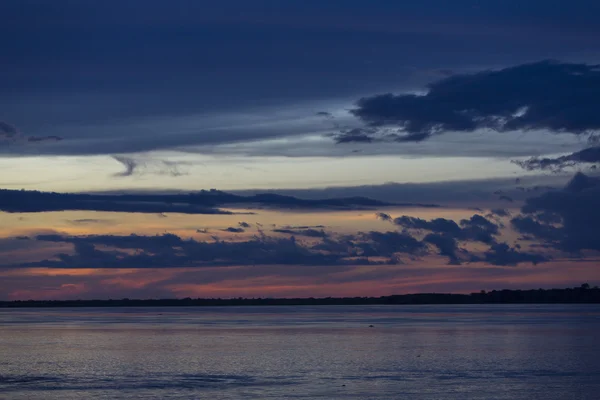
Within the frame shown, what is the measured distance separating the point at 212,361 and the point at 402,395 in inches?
940

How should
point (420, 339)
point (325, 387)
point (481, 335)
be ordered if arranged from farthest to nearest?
1. point (481, 335)
2. point (420, 339)
3. point (325, 387)

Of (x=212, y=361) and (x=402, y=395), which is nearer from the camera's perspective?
(x=402, y=395)

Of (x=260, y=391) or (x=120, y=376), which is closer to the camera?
(x=260, y=391)

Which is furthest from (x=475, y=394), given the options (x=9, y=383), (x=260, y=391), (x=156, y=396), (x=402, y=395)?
(x=9, y=383)

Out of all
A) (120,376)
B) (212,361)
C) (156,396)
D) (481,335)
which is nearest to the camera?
(156,396)

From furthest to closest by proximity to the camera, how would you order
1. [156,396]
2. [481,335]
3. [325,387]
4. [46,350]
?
1. [481,335]
2. [46,350]
3. [325,387]
4. [156,396]

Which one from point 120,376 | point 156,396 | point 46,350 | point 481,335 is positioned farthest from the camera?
point 481,335

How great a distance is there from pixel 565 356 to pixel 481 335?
113ft

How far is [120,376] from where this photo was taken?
55750 millimetres

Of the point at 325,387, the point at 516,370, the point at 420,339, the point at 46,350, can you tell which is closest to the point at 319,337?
the point at 420,339

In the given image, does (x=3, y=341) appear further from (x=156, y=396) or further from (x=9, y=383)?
(x=156, y=396)

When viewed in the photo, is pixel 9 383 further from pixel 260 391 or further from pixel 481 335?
pixel 481 335

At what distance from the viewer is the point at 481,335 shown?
102812mm

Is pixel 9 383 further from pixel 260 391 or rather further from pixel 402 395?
pixel 402 395
